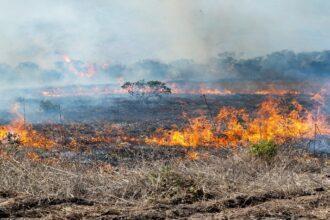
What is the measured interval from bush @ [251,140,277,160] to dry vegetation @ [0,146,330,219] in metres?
3.82

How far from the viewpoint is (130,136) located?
39031mm

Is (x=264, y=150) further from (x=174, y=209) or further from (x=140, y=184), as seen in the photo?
(x=174, y=209)

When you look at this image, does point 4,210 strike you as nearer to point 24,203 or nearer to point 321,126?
point 24,203

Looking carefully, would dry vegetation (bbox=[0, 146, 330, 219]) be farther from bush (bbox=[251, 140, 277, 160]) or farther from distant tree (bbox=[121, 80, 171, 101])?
distant tree (bbox=[121, 80, 171, 101])

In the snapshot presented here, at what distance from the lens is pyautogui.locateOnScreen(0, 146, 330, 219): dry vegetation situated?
781 cm

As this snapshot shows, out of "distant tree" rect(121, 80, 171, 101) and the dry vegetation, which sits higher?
"distant tree" rect(121, 80, 171, 101)

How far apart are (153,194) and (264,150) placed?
6.46 meters

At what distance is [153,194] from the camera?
8.93 m

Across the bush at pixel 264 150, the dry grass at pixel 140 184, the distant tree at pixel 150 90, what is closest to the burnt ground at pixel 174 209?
the dry grass at pixel 140 184

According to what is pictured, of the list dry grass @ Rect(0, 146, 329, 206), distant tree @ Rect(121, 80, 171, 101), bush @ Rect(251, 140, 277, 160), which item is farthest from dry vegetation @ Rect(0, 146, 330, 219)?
distant tree @ Rect(121, 80, 171, 101)

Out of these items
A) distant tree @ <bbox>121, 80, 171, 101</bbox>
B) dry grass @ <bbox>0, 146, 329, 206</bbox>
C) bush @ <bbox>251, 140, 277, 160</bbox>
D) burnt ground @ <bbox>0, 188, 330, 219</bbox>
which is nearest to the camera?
burnt ground @ <bbox>0, 188, 330, 219</bbox>

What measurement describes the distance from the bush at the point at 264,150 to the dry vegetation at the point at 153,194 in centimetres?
382

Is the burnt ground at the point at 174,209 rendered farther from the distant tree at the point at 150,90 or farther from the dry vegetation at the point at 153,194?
the distant tree at the point at 150,90

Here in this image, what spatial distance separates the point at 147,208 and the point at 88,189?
1.59m
